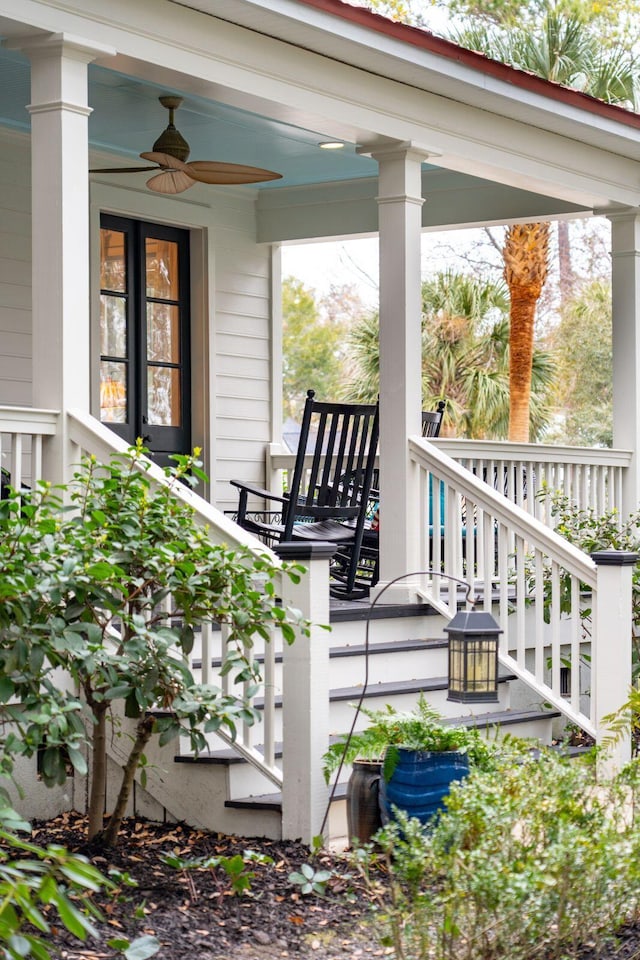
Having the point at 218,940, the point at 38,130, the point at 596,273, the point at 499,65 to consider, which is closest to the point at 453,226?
the point at 499,65

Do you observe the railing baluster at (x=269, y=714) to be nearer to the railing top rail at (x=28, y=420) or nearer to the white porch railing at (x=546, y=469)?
the railing top rail at (x=28, y=420)

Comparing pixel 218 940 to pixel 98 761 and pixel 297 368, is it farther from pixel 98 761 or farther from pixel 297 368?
pixel 297 368

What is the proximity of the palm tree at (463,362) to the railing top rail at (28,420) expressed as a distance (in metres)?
15.9

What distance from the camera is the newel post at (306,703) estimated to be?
4.80 m

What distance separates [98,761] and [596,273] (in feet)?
98.0

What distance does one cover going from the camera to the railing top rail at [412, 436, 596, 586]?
236 inches

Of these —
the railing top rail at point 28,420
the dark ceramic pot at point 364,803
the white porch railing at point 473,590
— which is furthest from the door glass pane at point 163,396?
the dark ceramic pot at point 364,803

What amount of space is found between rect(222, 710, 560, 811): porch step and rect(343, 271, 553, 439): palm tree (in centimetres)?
1453

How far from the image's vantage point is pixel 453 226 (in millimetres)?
9141

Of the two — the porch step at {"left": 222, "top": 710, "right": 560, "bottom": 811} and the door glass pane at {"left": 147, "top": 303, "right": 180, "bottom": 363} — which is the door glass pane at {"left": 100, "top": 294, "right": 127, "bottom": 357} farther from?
the porch step at {"left": 222, "top": 710, "right": 560, "bottom": 811}

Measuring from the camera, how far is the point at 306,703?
481 cm

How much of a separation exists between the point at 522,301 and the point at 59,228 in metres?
13.7

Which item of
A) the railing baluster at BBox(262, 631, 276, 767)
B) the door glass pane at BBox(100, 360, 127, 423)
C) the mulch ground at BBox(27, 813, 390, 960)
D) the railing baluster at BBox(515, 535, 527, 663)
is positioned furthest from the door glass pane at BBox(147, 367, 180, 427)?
the mulch ground at BBox(27, 813, 390, 960)

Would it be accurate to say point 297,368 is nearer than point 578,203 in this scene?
No
